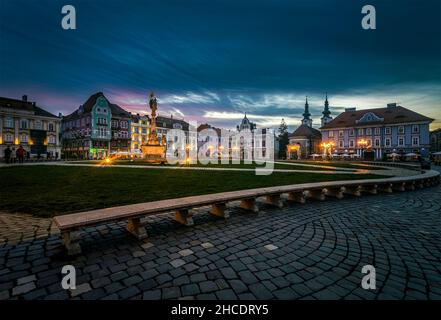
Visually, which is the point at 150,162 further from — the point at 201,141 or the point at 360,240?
the point at 201,141

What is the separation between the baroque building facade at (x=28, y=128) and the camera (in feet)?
151

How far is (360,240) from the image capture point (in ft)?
13.6

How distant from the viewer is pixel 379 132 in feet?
178

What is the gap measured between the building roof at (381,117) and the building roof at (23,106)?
70.7m

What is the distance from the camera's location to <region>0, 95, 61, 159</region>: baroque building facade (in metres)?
45.9

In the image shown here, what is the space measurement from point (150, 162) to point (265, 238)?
963 inches

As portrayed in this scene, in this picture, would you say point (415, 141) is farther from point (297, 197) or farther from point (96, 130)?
point (96, 130)

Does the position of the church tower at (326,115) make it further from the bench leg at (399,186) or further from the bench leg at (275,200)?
the bench leg at (275,200)

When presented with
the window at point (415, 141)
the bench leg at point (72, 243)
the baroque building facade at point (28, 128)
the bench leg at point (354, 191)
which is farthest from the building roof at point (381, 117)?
the baroque building facade at point (28, 128)

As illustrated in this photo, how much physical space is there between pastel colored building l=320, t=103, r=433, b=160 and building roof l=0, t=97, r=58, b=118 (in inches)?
2761

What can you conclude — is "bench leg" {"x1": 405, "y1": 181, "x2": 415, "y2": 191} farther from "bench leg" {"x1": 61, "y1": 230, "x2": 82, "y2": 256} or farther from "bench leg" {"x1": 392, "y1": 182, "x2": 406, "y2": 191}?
"bench leg" {"x1": 61, "y1": 230, "x2": 82, "y2": 256}

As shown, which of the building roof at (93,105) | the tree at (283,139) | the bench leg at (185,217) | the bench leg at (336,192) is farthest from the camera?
the tree at (283,139)

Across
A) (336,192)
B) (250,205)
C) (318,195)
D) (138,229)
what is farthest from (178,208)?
(336,192)
